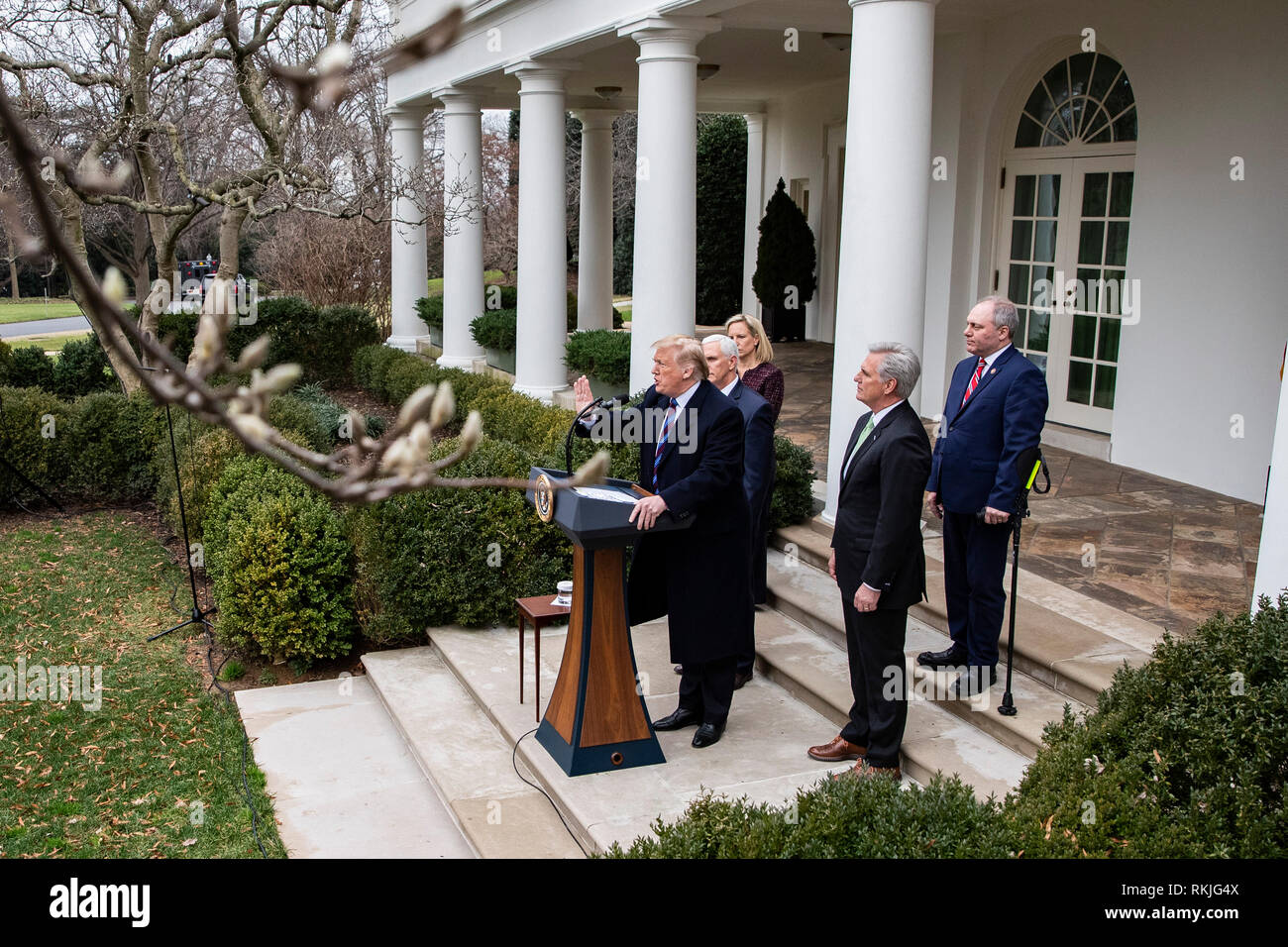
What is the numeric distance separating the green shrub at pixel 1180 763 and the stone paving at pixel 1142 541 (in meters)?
2.05

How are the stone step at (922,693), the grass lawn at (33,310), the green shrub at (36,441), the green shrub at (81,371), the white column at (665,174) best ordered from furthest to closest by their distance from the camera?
the grass lawn at (33,310) → the green shrub at (81,371) → the green shrub at (36,441) → the white column at (665,174) → the stone step at (922,693)

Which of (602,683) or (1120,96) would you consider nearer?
(602,683)

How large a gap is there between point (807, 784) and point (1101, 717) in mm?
1565

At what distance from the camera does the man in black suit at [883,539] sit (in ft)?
16.3

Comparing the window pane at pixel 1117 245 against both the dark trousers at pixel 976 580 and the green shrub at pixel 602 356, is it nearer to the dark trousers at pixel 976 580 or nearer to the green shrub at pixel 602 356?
the green shrub at pixel 602 356

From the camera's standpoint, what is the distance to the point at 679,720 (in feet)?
19.6

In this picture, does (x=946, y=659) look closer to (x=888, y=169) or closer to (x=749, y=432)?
(x=749, y=432)

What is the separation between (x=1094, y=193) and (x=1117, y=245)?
0.58m

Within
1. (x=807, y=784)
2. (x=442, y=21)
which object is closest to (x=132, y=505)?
(x=807, y=784)

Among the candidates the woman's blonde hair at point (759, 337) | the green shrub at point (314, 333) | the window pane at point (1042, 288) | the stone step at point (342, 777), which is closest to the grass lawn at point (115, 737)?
the stone step at point (342, 777)

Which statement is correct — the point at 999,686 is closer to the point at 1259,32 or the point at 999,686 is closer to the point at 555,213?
the point at 1259,32

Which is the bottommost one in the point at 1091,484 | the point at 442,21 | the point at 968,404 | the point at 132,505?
the point at 132,505

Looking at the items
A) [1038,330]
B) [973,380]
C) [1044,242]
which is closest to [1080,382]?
[1038,330]

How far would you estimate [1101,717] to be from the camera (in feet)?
13.9
